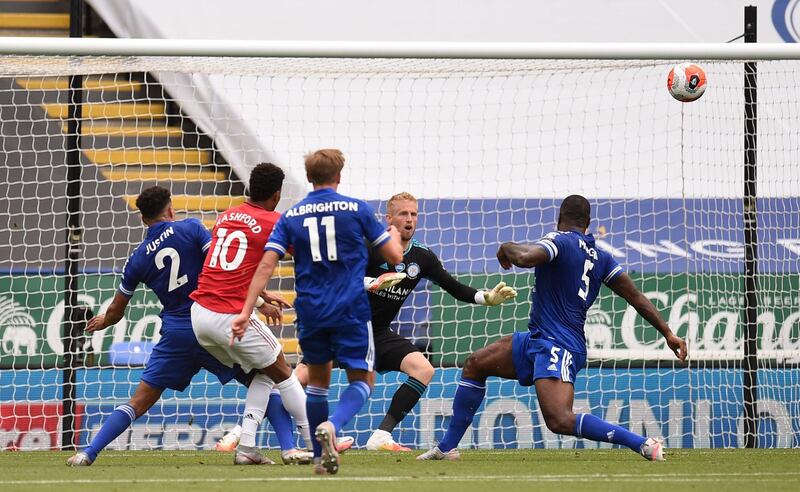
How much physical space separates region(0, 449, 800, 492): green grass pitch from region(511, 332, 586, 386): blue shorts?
22.3 inches

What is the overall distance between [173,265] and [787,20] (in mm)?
9522

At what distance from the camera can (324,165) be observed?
21.6ft

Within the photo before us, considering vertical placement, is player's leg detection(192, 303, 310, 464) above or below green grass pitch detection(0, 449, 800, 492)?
above

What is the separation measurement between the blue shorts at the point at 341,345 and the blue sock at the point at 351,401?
0.11 m

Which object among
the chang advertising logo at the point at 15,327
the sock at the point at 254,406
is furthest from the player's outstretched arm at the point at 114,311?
the chang advertising logo at the point at 15,327

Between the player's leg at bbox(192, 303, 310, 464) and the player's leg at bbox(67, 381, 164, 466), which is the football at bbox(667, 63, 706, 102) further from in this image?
the player's leg at bbox(67, 381, 164, 466)

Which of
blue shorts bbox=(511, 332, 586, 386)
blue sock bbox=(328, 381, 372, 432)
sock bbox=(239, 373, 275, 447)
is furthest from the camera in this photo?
blue shorts bbox=(511, 332, 586, 386)

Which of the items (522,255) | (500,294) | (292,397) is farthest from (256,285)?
(500,294)

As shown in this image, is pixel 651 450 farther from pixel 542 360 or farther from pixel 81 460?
pixel 81 460

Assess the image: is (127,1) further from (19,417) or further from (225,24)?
(19,417)

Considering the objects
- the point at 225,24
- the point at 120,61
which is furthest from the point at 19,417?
the point at 225,24

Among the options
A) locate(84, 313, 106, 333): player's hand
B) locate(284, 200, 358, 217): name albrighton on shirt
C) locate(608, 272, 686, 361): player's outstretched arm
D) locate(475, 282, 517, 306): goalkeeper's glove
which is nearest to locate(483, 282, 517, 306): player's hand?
locate(475, 282, 517, 306): goalkeeper's glove

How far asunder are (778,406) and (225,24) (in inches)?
303

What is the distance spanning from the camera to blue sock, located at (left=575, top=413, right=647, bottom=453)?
7422 millimetres
